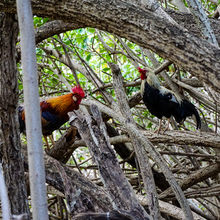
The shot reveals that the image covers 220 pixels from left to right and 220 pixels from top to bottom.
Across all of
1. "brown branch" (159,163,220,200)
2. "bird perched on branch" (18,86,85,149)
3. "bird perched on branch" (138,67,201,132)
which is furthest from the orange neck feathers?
"brown branch" (159,163,220,200)

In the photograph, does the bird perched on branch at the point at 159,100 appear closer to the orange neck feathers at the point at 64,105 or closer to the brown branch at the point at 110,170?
the orange neck feathers at the point at 64,105

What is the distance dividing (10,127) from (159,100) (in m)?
2.38

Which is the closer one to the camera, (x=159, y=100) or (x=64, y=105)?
(x=64, y=105)

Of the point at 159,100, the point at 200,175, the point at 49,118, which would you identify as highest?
the point at 159,100

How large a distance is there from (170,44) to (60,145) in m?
1.73

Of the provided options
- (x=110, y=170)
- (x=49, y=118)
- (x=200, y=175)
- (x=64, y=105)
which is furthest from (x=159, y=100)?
(x=110, y=170)

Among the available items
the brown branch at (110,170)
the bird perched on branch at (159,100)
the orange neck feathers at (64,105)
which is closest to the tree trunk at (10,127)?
the brown branch at (110,170)

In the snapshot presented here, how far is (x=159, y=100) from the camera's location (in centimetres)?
411

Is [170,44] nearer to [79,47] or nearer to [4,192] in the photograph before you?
[4,192]

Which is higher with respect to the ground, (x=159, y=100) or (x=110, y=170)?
(x=159, y=100)

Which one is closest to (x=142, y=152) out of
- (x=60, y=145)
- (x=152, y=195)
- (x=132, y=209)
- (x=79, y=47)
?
(x=152, y=195)

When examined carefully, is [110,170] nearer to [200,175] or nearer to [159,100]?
[200,175]

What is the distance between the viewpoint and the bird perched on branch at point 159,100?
13.4 ft

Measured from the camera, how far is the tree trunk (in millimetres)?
1966
